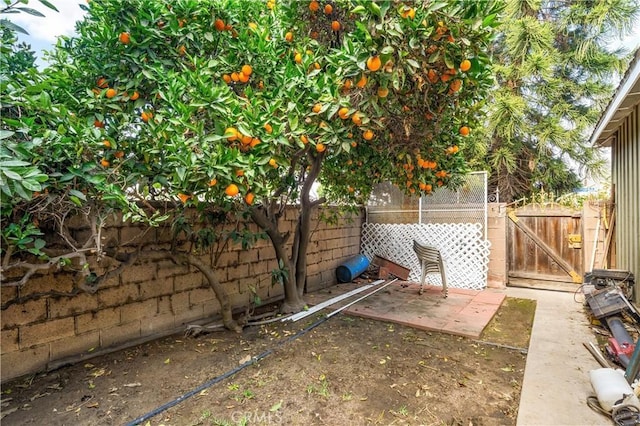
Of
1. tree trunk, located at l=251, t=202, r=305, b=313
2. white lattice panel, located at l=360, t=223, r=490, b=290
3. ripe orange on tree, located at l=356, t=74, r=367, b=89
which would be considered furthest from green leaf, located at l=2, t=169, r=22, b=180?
white lattice panel, located at l=360, t=223, r=490, b=290

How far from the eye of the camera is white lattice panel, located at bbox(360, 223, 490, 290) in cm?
581

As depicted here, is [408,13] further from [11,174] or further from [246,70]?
[11,174]

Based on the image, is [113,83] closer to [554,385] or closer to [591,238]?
[554,385]

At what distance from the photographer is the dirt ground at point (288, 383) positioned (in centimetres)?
212

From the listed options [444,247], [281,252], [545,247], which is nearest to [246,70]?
[281,252]

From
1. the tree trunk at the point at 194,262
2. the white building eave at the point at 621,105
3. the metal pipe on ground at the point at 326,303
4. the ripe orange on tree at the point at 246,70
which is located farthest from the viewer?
the metal pipe on ground at the point at 326,303

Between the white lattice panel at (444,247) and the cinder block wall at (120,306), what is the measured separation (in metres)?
2.91

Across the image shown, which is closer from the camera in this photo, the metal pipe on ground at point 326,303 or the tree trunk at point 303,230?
the metal pipe on ground at point 326,303

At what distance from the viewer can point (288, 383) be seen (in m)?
2.51

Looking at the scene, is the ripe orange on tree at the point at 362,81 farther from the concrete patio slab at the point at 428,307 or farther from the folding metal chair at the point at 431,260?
the folding metal chair at the point at 431,260

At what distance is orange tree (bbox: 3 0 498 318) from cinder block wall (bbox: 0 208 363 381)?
716 mm

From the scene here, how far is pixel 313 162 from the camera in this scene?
3.87 m

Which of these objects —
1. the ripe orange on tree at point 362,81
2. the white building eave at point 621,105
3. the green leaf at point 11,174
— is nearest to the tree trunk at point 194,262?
the green leaf at point 11,174

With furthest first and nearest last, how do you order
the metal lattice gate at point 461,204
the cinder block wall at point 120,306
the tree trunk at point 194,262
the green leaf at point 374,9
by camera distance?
1. the metal lattice gate at point 461,204
2. the tree trunk at point 194,262
3. the cinder block wall at point 120,306
4. the green leaf at point 374,9
